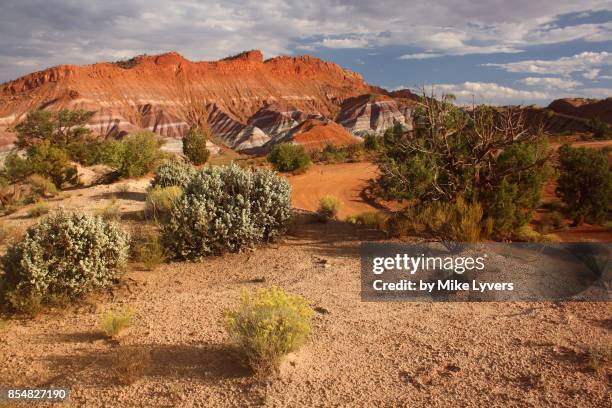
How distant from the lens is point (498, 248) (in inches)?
369

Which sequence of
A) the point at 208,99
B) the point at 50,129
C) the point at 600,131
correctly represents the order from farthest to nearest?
1. the point at 208,99
2. the point at 600,131
3. the point at 50,129

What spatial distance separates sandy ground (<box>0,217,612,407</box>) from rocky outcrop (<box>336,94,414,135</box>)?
8640cm

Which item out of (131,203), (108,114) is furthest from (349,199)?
(108,114)

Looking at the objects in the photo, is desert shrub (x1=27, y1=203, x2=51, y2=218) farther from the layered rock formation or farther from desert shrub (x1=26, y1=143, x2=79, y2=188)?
the layered rock formation

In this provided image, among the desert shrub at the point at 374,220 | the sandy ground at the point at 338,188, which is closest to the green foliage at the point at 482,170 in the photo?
the desert shrub at the point at 374,220

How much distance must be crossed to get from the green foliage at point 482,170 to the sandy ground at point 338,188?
11.9 feet

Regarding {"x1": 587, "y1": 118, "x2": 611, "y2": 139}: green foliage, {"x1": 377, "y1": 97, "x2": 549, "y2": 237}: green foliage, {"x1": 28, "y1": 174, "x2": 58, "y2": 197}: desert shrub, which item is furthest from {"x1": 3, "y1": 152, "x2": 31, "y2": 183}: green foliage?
{"x1": 587, "y1": 118, "x2": 611, "y2": 139}: green foliage

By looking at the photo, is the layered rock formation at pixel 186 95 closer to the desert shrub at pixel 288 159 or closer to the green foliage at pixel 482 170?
the desert shrub at pixel 288 159

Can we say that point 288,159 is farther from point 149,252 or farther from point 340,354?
point 340,354

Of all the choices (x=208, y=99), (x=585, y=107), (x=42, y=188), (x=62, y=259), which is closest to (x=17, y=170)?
(x=42, y=188)

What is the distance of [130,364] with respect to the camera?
4953 millimetres

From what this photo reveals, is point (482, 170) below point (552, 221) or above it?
above

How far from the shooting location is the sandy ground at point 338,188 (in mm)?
18250

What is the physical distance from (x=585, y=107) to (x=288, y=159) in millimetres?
62307
